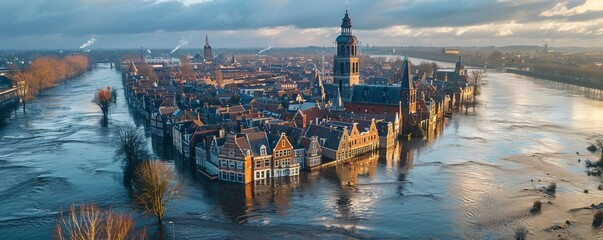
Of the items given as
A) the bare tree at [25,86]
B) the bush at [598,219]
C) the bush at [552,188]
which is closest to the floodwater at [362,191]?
the bush at [552,188]

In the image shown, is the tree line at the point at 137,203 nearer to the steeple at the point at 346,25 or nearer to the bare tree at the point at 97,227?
the bare tree at the point at 97,227

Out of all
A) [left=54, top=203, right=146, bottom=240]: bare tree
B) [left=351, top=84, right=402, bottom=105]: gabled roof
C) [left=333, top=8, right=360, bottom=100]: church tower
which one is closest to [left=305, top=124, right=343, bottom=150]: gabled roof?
[left=351, top=84, right=402, bottom=105]: gabled roof

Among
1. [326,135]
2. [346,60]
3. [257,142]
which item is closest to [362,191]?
[257,142]

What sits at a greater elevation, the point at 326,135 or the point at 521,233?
the point at 326,135

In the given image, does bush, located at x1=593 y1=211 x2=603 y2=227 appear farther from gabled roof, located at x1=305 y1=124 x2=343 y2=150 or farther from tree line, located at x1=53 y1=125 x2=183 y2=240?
tree line, located at x1=53 y1=125 x2=183 y2=240

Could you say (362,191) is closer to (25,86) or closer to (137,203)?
(137,203)
